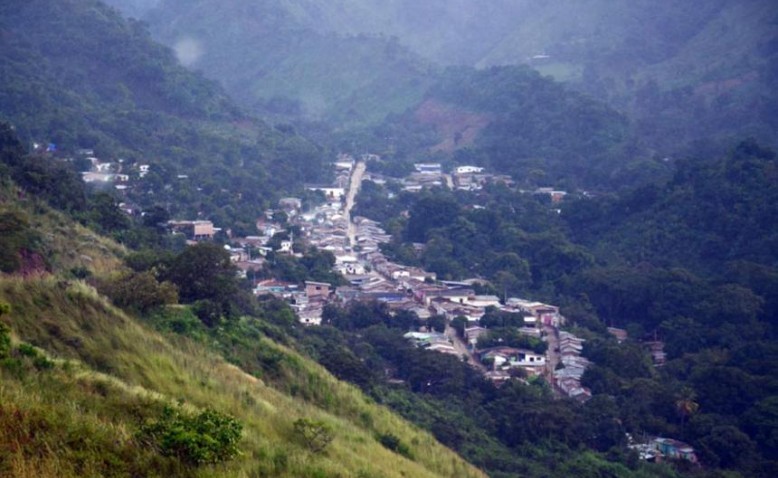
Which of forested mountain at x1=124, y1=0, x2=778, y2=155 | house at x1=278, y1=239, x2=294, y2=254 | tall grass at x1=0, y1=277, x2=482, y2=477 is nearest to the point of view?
tall grass at x1=0, y1=277, x2=482, y2=477

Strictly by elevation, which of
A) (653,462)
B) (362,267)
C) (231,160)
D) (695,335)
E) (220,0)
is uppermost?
(220,0)

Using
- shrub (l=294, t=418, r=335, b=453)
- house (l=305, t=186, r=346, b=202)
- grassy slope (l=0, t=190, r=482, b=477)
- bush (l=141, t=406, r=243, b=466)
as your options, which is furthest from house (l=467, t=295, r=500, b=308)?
bush (l=141, t=406, r=243, b=466)

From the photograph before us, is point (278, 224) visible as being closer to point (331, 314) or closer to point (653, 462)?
point (331, 314)

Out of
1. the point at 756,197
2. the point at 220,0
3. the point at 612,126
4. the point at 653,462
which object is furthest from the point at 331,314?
the point at 220,0

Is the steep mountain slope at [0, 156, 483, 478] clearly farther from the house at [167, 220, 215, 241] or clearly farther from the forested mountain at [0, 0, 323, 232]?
the forested mountain at [0, 0, 323, 232]

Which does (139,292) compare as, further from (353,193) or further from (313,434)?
(353,193)

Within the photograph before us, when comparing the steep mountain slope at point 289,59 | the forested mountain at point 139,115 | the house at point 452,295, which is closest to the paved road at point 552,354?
the house at point 452,295

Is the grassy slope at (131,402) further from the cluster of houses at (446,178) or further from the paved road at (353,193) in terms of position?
the cluster of houses at (446,178)
